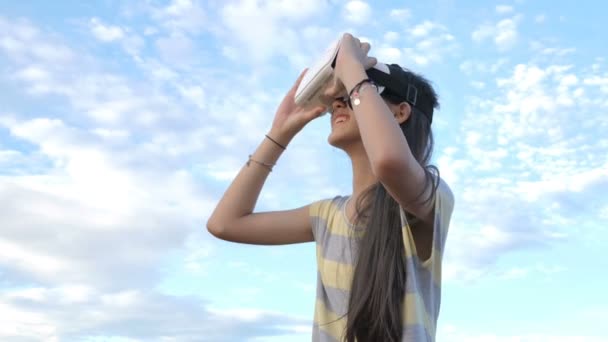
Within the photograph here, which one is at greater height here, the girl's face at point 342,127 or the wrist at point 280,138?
the wrist at point 280,138

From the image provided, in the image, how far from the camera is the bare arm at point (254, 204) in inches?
148

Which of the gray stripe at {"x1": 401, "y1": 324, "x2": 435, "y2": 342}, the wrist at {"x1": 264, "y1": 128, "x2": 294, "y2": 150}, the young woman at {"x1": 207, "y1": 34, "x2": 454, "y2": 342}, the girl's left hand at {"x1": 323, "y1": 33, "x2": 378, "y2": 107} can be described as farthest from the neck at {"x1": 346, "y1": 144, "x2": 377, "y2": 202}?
the gray stripe at {"x1": 401, "y1": 324, "x2": 435, "y2": 342}

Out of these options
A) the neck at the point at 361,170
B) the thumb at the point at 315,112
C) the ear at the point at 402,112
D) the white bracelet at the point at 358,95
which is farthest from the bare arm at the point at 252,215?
the white bracelet at the point at 358,95

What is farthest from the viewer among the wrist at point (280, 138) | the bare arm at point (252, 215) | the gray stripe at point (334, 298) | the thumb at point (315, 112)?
the wrist at point (280, 138)

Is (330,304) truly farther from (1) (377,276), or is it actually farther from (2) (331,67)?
(2) (331,67)

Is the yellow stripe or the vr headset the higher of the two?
the vr headset

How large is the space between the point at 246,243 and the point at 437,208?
1.24 m

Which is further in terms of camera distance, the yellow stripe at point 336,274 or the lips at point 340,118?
the lips at point 340,118

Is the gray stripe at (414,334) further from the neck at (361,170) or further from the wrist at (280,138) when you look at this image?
the wrist at (280,138)

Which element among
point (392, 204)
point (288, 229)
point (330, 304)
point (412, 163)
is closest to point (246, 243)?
point (288, 229)

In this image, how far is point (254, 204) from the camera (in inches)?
153

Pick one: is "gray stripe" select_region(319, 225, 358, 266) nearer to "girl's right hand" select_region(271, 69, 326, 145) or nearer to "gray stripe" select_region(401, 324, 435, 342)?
"gray stripe" select_region(401, 324, 435, 342)

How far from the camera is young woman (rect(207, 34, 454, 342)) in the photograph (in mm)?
→ 2893

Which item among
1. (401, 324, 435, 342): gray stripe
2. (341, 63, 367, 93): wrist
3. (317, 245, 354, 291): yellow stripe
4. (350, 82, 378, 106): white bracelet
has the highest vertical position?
(341, 63, 367, 93): wrist
